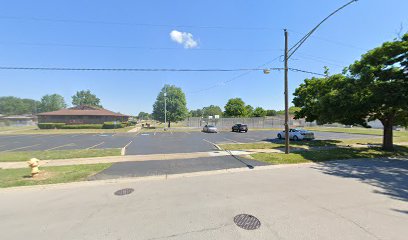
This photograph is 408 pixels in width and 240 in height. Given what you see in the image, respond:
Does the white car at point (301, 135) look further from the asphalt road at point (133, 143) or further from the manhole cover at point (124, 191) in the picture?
the manhole cover at point (124, 191)

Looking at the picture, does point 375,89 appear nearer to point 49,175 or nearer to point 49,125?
point 49,175

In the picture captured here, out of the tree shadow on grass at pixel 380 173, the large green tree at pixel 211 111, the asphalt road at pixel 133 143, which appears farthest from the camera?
the large green tree at pixel 211 111

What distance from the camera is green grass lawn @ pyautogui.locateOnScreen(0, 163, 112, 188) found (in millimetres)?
7277

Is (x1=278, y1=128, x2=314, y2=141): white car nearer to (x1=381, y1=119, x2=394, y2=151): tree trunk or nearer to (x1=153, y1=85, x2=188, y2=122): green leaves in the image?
(x1=381, y1=119, x2=394, y2=151): tree trunk

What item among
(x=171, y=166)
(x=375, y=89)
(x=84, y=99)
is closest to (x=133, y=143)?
(x=171, y=166)

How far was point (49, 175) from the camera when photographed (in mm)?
8125

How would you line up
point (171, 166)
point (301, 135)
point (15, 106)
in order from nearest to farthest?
point (171, 166) < point (301, 135) < point (15, 106)

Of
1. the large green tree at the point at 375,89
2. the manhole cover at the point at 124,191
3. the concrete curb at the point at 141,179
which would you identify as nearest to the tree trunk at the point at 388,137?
the large green tree at the point at 375,89

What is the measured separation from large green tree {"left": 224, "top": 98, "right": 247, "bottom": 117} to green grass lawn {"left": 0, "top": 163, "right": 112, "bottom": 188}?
6541 centimetres

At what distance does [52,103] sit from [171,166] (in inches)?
5396

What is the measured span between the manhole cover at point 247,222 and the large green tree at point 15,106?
521 feet

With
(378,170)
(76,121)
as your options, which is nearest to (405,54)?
(378,170)

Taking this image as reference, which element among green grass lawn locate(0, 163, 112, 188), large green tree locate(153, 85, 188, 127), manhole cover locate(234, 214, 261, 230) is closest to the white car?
green grass lawn locate(0, 163, 112, 188)

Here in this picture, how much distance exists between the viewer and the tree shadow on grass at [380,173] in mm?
6125
